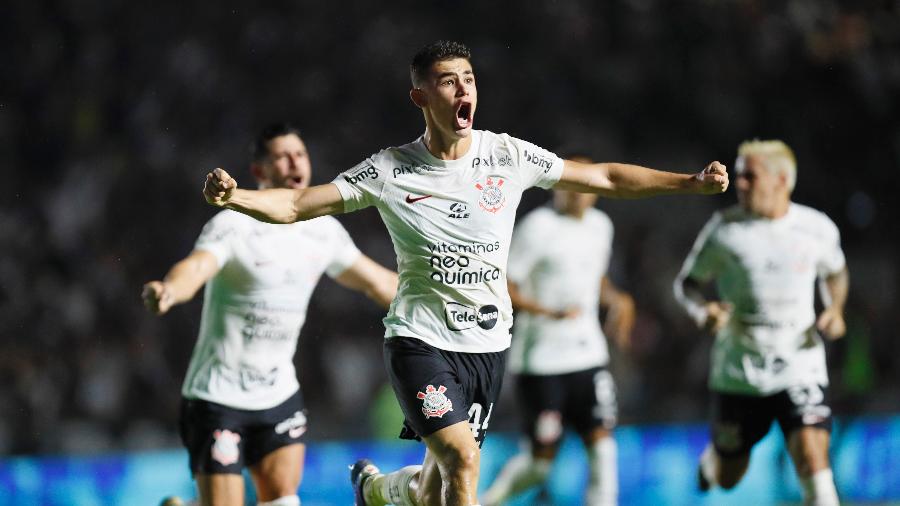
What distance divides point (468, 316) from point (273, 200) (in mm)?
950

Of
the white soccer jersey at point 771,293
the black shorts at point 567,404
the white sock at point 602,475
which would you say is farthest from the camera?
the black shorts at point 567,404

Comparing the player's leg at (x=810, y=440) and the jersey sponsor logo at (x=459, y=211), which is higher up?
the jersey sponsor logo at (x=459, y=211)

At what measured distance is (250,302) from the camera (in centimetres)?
604

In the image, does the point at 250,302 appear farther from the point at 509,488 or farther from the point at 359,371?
the point at 359,371

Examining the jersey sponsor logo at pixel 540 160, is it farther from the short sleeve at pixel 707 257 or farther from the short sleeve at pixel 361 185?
the short sleeve at pixel 707 257

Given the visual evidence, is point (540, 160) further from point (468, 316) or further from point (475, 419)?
point (475, 419)

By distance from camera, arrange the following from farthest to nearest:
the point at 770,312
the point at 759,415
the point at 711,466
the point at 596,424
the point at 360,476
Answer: the point at 596,424 < the point at 711,466 < the point at 759,415 < the point at 770,312 < the point at 360,476

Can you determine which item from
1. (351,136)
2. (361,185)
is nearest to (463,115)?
(361,185)

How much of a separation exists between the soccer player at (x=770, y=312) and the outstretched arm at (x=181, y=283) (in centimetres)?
271

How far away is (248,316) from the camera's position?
19.8 feet

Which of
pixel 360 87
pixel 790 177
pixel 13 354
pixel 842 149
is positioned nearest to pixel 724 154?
pixel 842 149

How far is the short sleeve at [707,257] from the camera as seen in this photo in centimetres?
734

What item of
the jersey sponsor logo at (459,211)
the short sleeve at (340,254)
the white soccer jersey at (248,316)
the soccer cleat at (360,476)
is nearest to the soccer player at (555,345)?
the short sleeve at (340,254)

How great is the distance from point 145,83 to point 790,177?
7879 mm
